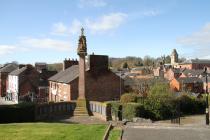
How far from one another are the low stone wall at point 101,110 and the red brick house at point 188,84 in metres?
46.9

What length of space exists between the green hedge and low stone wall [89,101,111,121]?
5.80m

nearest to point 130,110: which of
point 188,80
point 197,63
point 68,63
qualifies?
point 68,63

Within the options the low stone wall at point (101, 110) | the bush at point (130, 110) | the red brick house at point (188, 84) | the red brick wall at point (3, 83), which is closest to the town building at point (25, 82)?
the red brick wall at point (3, 83)

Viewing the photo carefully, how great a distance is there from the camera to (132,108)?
33.6 m

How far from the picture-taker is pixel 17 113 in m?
29.3

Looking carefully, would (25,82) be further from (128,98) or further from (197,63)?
(197,63)

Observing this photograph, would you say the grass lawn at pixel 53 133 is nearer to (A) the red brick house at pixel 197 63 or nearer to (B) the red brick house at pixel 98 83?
(B) the red brick house at pixel 98 83

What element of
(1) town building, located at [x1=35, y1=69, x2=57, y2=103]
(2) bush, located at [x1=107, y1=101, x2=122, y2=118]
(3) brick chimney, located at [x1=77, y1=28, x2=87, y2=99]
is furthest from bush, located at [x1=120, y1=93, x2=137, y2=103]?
(1) town building, located at [x1=35, y1=69, x2=57, y2=103]

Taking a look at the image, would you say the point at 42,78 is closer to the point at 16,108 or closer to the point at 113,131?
the point at 16,108

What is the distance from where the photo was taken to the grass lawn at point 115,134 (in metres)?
15.9

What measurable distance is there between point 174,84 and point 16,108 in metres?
54.5

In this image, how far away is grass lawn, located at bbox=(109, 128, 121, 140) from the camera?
15891mm

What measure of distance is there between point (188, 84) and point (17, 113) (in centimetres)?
5666

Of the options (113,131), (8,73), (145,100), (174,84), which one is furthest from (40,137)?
(8,73)
